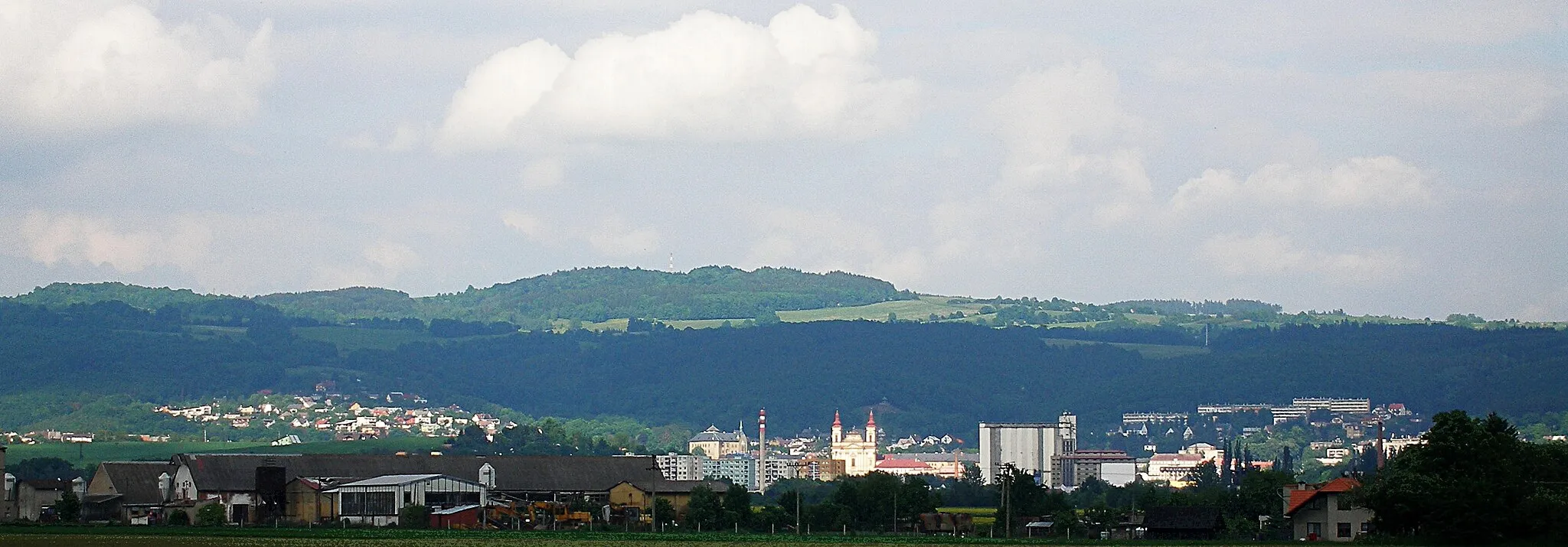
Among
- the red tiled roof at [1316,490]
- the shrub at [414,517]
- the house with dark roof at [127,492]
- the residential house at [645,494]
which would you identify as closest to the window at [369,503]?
the shrub at [414,517]

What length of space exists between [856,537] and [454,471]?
34.9 m

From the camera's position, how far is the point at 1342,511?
77.5 m

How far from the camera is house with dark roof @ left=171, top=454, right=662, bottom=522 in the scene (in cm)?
9862

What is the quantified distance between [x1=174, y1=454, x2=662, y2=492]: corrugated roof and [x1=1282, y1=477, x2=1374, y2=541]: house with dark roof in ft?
124

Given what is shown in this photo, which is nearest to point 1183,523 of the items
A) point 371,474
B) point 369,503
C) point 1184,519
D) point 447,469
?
point 1184,519

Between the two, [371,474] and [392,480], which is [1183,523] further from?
[371,474]

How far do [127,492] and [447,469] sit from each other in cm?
1594

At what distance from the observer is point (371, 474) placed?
4345 inches

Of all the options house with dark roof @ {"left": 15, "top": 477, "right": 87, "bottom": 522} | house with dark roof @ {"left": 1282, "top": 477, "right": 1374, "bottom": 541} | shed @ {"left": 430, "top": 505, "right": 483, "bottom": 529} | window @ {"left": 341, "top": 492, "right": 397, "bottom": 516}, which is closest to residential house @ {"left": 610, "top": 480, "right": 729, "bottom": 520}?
shed @ {"left": 430, "top": 505, "right": 483, "bottom": 529}

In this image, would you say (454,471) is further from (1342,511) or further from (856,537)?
(1342,511)

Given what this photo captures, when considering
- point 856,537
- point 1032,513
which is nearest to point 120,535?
point 856,537

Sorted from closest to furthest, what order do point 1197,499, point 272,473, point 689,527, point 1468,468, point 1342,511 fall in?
point 1468,468, point 1342,511, point 689,527, point 272,473, point 1197,499

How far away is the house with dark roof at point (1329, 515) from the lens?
252ft

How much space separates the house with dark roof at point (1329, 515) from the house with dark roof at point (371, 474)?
3448 centimetres
